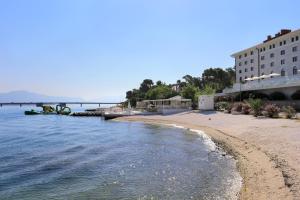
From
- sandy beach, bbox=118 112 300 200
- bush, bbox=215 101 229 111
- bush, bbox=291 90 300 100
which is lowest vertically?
sandy beach, bbox=118 112 300 200

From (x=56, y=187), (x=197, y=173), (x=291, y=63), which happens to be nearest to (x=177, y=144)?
(x=197, y=173)

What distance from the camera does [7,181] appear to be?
1781cm

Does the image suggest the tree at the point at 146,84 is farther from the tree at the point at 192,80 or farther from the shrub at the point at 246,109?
the shrub at the point at 246,109

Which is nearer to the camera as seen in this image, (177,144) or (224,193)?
(224,193)

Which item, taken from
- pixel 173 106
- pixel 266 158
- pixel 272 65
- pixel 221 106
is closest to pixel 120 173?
pixel 266 158

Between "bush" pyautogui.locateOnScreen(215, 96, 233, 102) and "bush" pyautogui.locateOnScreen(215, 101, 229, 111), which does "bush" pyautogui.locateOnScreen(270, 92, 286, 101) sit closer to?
"bush" pyautogui.locateOnScreen(215, 101, 229, 111)

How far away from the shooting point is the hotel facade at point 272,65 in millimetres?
54294

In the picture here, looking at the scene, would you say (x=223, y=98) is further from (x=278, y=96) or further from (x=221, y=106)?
(x=278, y=96)

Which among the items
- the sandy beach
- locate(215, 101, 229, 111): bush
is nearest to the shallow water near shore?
the sandy beach

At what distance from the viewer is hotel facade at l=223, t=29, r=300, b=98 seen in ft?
178

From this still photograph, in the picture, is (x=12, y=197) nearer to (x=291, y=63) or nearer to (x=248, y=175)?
(x=248, y=175)

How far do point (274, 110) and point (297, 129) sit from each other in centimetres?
1322

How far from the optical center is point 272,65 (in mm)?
73500

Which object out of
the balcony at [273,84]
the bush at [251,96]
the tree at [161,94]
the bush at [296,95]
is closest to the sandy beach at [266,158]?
the bush at [296,95]
